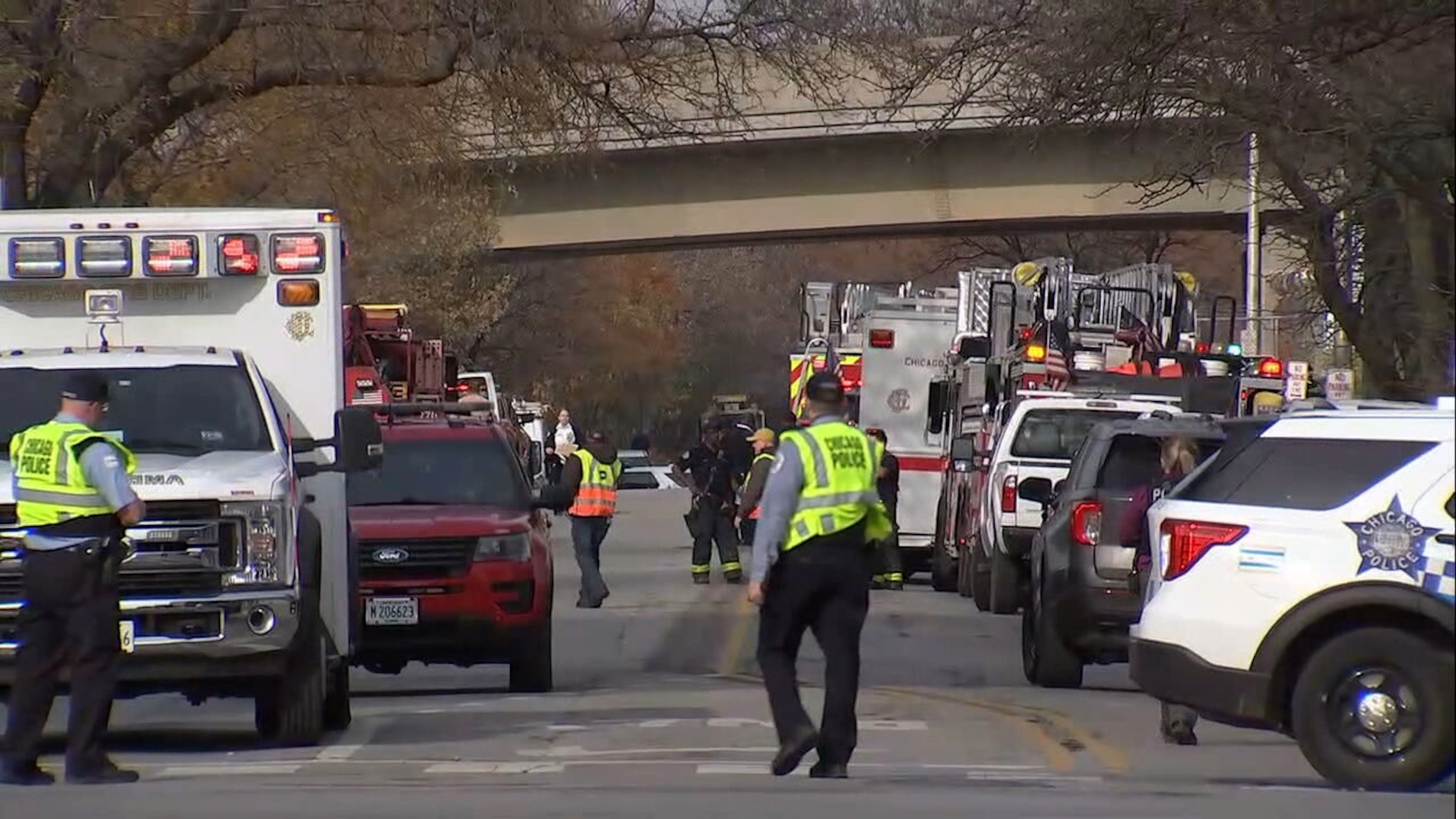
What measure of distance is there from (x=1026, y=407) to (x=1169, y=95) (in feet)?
14.6

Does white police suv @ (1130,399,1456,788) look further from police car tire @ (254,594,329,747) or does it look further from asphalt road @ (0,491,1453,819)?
police car tire @ (254,594,329,747)

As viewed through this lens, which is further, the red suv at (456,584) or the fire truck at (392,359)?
the fire truck at (392,359)

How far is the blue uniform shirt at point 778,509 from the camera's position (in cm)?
1042

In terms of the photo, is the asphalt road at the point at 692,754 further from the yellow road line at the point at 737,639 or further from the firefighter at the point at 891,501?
the firefighter at the point at 891,501

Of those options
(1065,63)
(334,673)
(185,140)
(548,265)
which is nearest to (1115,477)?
(1065,63)

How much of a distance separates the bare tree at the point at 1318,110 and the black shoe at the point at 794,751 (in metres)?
3.00

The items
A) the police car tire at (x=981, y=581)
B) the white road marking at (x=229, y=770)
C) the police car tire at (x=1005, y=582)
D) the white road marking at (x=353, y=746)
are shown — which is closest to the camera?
the white road marking at (x=229, y=770)

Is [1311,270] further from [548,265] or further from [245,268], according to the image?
[548,265]

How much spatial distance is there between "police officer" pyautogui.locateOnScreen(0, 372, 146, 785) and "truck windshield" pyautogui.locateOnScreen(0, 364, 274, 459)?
1.71 meters

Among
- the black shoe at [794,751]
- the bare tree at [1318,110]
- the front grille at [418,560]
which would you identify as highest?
the bare tree at [1318,110]

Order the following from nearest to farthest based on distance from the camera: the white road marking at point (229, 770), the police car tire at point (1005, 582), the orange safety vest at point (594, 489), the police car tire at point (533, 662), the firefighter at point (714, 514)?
the white road marking at point (229, 770) < the police car tire at point (533, 662) < the police car tire at point (1005, 582) < the orange safety vest at point (594, 489) < the firefighter at point (714, 514)

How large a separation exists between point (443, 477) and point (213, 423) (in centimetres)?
405

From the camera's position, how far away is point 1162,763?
1193 centimetres

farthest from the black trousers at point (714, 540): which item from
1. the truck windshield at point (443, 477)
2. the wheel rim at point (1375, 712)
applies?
the wheel rim at point (1375, 712)
